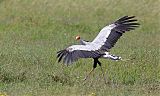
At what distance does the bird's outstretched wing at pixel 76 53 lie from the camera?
10.4m

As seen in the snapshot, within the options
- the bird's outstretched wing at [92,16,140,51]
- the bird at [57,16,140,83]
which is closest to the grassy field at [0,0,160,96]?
the bird at [57,16,140,83]

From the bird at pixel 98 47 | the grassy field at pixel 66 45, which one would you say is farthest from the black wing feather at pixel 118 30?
the grassy field at pixel 66 45

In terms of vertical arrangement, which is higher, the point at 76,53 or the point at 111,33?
the point at 111,33

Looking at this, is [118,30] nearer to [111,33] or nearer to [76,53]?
[111,33]

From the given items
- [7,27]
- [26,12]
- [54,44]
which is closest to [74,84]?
[54,44]

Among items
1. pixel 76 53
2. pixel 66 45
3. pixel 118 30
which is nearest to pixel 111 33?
pixel 118 30

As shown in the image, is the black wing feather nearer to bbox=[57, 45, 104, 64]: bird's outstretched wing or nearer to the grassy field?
bbox=[57, 45, 104, 64]: bird's outstretched wing

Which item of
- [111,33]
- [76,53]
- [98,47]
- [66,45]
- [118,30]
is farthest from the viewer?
[66,45]

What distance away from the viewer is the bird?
34.3 ft

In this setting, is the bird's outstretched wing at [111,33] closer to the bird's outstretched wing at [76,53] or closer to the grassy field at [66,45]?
the bird's outstretched wing at [76,53]

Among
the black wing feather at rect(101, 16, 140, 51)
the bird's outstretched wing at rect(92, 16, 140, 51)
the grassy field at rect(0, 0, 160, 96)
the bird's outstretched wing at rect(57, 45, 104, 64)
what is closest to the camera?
the bird's outstretched wing at rect(57, 45, 104, 64)

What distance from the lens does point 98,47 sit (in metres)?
11.2

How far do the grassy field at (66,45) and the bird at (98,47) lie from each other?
0.56 meters

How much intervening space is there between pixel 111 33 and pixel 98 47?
0.70 metres
